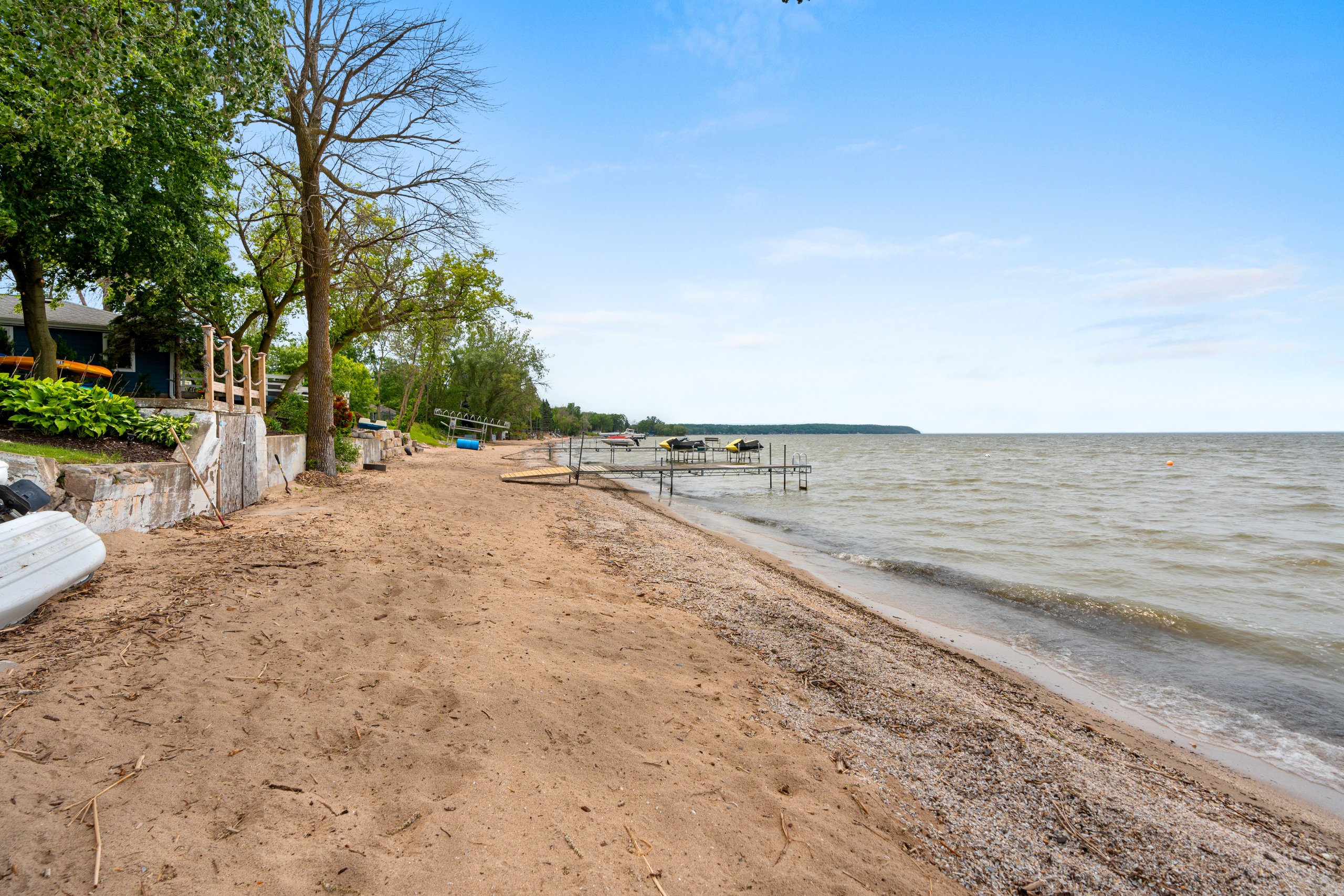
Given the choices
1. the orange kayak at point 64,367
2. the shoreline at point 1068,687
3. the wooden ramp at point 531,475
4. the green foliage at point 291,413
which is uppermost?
the orange kayak at point 64,367

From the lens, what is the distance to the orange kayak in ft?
41.1

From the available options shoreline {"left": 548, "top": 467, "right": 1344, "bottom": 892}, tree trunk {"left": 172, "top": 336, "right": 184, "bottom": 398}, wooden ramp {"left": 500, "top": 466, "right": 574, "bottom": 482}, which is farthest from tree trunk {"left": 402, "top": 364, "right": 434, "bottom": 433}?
shoreline {"left": 548, "top": 467, "right": 1344, "bottom": 892}

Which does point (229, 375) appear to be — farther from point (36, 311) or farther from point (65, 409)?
point (36, 311)

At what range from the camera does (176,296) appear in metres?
→ 14.7

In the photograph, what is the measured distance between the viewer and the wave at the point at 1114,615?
712 centimetres

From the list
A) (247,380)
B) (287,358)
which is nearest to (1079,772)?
(247,380)

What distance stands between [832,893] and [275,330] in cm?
2107

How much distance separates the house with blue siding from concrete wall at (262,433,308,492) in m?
10.1

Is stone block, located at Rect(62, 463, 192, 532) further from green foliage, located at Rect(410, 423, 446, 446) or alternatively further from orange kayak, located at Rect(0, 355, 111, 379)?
green foliage, located at Rect(410, 423, 446, 446)

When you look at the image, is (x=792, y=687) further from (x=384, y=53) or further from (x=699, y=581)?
(x=384, y=53)

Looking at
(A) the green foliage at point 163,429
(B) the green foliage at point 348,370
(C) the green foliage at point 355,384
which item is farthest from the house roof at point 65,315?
(A) the green foliage at point 163,429

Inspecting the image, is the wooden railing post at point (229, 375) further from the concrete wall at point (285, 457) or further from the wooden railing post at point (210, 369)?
the concrete wall at point (285, 457)

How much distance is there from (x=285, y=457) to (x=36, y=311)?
27.6 feet

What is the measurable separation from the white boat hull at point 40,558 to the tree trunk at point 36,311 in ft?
40.7
